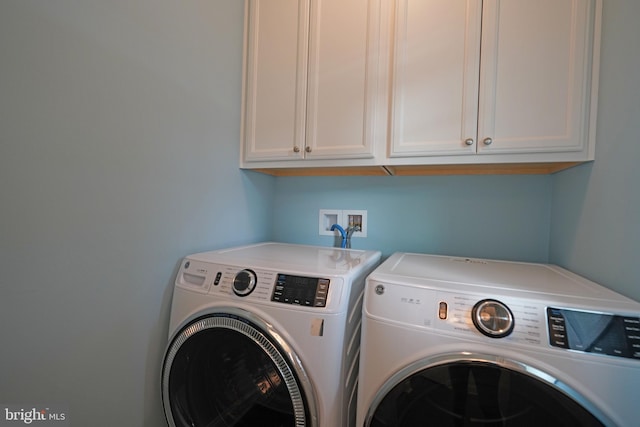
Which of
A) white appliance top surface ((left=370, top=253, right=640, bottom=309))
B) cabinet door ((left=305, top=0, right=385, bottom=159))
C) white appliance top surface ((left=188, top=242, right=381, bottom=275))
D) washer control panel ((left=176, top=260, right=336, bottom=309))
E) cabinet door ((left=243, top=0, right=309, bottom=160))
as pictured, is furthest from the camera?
cabinet door ((left=243, top=0, right=309, bottom=160))

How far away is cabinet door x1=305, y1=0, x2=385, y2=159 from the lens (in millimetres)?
1117

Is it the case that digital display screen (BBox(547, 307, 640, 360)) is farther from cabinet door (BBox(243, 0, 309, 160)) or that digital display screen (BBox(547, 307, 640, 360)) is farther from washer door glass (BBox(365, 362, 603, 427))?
cabinet door (BBox(243, 0, 309, 160))

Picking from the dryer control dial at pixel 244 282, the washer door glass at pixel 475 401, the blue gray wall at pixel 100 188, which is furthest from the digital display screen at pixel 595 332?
the blue gray wall at pixel 100 188

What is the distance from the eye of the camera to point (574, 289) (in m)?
0.74

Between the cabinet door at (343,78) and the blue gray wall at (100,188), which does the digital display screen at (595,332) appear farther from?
the blue gray wall at (100,188)

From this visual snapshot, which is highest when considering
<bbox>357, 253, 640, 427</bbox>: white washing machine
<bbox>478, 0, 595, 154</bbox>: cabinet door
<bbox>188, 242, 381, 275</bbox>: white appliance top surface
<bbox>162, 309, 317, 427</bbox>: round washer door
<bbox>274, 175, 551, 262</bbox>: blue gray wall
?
<bbox>478, 0, 595, 154</bbox>: cabinet door

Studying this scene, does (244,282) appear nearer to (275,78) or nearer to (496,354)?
(496,354)

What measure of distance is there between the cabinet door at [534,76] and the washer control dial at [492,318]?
61cm

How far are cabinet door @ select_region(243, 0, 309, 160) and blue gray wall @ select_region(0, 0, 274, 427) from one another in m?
0.18

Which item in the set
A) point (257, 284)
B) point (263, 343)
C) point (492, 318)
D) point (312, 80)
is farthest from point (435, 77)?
point (263, 343)

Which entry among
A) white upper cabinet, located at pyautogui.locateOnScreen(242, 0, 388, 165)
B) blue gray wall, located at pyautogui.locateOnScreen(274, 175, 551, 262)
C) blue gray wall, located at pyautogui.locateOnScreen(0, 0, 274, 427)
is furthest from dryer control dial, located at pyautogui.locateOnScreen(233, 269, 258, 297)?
blue gray wall, located at pyautogui.locateOnScreen(274, 175, 551, 262)

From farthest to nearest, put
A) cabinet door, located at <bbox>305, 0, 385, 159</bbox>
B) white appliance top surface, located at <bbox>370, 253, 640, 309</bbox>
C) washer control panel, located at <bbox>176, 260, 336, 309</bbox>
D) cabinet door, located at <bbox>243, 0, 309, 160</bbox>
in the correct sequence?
cabinet door, located at <bbox>243, 0, 309, 160</bbox> → cabinet door, located at <bbox>305, 0, 385, 159</bbox> → washer control panel, located at <bbox>176, 260, 336, 309</bbox> → white appliance top surface, located at <bbox>370, 253, 640, 309</bbox>

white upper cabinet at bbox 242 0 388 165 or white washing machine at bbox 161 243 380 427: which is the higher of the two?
white upper cabinet at bbox 242 0 388 165

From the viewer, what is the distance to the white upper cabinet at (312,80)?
3.70ft
